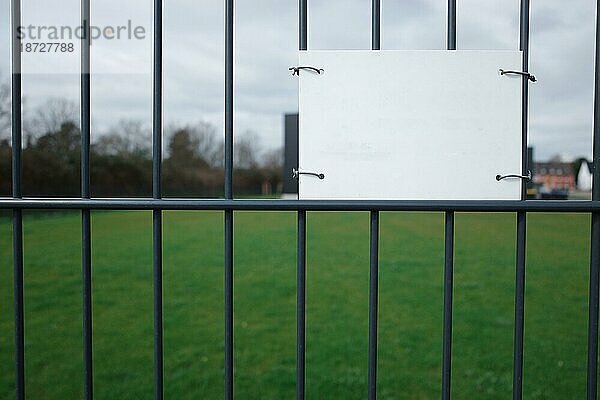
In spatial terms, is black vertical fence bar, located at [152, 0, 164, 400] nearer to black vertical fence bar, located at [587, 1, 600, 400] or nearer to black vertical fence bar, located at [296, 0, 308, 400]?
black vertical fence bar, located at [296, 0, 308, 400]

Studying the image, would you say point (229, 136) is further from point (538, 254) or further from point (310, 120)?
point (538, 254)

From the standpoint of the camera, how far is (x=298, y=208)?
1.47 metres

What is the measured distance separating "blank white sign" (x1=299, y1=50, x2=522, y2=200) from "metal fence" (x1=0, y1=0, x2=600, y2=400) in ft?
0.11

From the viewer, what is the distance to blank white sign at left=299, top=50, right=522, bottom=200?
1.49 meters

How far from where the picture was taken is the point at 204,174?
405 centimetres

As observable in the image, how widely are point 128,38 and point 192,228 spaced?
1817cm

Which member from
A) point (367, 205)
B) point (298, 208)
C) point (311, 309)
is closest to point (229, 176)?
point (298, 208)

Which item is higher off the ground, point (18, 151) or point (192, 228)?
point (18, 151)

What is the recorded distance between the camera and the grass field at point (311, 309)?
31.7 feet

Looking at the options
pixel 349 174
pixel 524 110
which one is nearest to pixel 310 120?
pixel 349 174

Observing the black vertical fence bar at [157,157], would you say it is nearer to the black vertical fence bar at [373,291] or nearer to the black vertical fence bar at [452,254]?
the black vertical fence bar at [373,291]

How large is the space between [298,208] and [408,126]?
32 centimetres

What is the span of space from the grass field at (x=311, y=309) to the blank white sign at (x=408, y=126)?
194 inches

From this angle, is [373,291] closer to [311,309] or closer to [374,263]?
[374,263]
